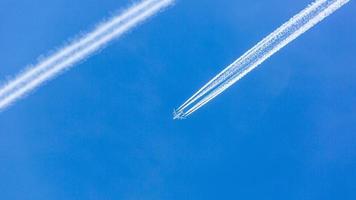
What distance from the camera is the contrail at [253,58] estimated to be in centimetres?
504

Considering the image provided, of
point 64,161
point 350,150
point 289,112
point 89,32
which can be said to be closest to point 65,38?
point 89,32

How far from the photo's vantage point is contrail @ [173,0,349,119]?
5039 millimetres

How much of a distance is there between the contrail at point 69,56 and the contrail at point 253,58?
112cm

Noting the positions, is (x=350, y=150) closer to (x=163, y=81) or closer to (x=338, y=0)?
(x=338, y=0)

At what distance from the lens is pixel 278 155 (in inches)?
204

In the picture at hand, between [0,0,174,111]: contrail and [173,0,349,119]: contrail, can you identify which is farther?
[173,0,349,119]: contrail

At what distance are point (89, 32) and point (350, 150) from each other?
3331 mm

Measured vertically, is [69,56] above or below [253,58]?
above

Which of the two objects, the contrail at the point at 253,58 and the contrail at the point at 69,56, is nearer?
the contrail at the point at 69,56

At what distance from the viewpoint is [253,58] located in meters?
5.07

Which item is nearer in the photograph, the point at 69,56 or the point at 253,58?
the point at 69,56

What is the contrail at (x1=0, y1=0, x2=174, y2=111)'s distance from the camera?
4.92 meters

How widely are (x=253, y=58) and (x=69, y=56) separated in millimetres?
2090

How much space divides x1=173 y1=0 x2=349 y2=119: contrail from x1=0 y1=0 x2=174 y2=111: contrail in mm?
1119
